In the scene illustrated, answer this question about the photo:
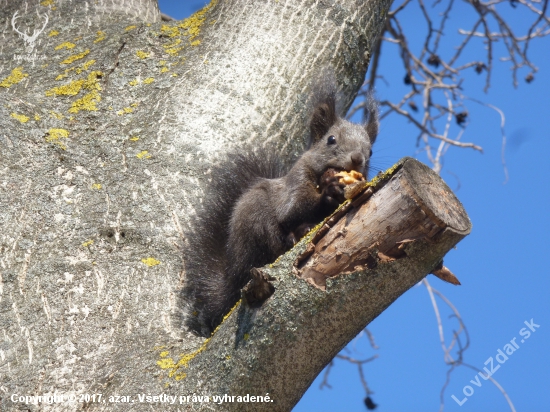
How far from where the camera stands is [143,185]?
2336 millimetres

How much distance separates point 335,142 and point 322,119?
5.5 inches

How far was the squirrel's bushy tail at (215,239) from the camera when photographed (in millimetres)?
2242

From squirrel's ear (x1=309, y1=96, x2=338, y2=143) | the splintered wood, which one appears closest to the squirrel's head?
squirrel's ear (x1=309, y1=96, x2=338, y2=143)

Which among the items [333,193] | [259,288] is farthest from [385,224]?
[333,193]

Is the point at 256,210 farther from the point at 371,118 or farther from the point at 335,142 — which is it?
the point at 371,118

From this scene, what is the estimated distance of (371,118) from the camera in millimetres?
3338

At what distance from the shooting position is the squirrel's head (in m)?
2.84

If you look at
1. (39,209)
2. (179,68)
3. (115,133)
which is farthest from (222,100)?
(39,209)

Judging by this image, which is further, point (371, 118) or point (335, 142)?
point (371, 118)

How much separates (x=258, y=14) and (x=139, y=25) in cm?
56

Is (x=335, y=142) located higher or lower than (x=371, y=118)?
lower

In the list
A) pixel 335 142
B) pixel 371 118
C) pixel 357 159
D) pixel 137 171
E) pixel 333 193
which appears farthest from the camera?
pixel 371 118

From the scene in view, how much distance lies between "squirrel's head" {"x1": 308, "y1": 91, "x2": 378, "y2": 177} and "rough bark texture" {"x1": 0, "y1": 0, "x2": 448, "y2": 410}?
0.37 feet

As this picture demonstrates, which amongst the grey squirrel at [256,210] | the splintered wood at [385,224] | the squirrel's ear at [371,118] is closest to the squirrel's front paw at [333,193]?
the grey squirrel at [256,210]
